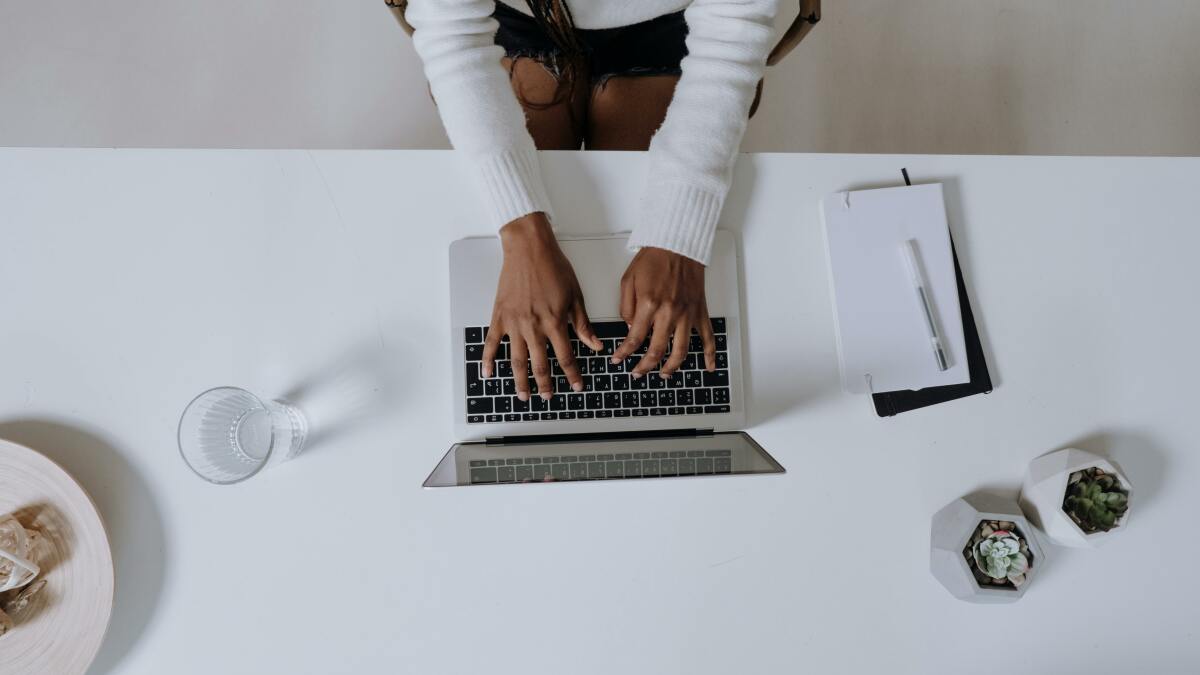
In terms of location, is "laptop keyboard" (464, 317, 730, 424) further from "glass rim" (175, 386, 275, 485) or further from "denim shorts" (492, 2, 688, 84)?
"denim shorts" (492, 2, 688, 84)

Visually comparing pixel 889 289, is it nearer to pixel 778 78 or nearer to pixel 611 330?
pixel 611 330

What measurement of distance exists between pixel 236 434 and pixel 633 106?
666 mm

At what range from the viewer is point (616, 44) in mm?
957

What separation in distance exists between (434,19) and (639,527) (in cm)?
61

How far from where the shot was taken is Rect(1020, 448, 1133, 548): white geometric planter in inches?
27.2

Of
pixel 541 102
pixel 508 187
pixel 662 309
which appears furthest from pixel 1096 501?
pixel 541 102

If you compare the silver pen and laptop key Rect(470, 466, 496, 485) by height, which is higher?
the silver pen

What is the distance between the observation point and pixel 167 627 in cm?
70

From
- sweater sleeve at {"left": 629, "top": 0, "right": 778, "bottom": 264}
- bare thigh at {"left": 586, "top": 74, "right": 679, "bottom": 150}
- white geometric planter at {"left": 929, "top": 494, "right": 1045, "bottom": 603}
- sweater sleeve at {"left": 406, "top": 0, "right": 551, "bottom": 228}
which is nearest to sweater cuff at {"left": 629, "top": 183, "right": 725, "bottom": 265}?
sweater sleeve at {"left": 629, "top": 0, "right": 778, "bottom": 264}

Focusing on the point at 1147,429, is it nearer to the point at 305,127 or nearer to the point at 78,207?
the point at 78,207

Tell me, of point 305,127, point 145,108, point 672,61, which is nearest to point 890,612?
point 672,61

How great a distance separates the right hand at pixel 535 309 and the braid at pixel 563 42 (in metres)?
0.30

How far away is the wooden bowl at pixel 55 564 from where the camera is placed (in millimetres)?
685

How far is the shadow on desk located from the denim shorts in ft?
2.35
